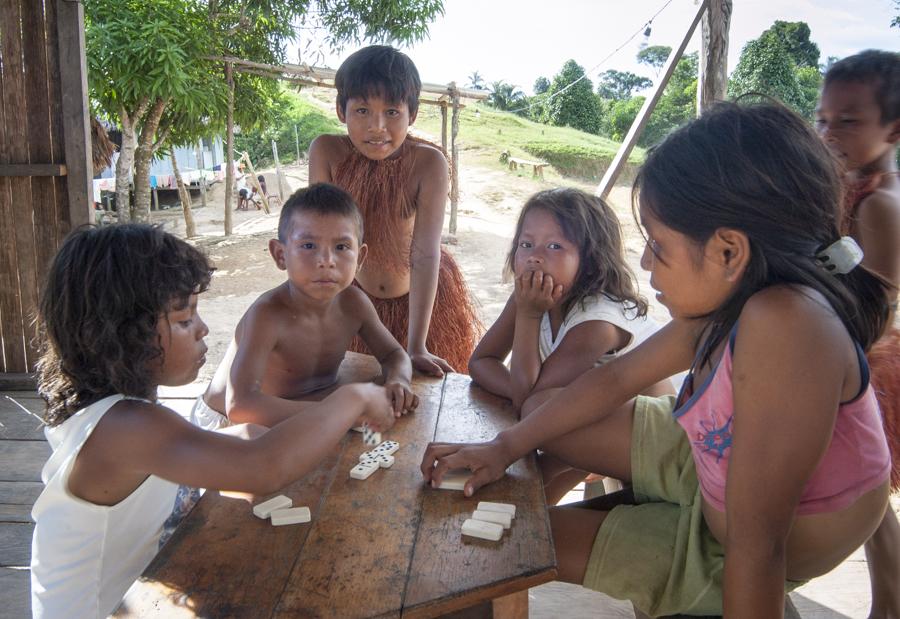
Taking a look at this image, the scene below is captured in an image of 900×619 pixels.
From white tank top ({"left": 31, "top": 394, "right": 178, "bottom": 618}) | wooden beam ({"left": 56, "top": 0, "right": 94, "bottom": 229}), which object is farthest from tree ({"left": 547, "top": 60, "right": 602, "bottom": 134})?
white tank top ({"left": 31, "top": 394, "right": 178, "bottom": 618})

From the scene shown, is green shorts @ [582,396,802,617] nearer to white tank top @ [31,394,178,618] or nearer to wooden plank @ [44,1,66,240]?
white tank top @ [31,394,178,618]

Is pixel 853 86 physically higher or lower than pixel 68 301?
higher

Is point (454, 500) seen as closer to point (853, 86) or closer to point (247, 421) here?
point (247, 421)

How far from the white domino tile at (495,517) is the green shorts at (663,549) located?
0.32 m

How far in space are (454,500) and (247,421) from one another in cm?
70

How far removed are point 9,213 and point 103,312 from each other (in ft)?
11.7

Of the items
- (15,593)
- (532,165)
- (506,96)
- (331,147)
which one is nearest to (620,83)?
(506,96)

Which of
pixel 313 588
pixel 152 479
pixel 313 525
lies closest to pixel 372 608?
pixel 313 588

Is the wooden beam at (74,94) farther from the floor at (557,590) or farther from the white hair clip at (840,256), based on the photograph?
the white hair clip at (840,256)

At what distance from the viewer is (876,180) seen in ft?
7.06

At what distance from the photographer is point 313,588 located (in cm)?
108

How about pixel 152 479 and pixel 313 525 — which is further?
pixel 152 479

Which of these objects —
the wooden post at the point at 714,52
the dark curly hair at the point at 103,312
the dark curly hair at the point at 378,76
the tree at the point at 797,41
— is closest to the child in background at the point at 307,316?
the dark curly hair at the point at 103,312

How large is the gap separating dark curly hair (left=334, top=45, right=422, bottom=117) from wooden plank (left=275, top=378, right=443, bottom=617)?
159 centimetres
